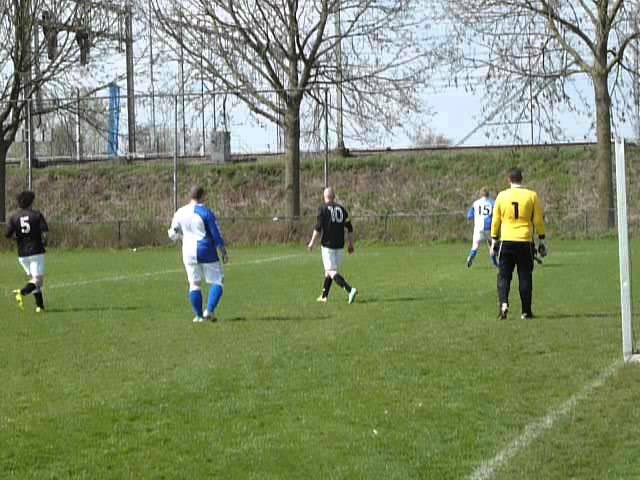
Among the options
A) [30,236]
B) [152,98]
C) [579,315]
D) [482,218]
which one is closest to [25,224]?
[30,236]

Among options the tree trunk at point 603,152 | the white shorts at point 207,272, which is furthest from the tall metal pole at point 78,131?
the white shorts at point 207,272

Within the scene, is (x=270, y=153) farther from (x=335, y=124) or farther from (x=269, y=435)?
(x=269, y=435)

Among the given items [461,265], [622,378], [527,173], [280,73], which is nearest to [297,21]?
[280,73]

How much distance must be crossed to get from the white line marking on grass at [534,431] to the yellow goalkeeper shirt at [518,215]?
419 centimetres

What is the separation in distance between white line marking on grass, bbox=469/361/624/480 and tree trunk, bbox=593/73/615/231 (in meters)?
30.2

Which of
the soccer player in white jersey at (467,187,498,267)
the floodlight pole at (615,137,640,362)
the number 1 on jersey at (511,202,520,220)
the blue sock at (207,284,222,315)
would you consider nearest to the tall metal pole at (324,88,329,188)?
the soccer player in white jersey at (467,187,498,267)

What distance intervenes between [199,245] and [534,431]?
7.65 m

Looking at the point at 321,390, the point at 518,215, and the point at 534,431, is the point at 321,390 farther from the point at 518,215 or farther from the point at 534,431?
the point at 518,215

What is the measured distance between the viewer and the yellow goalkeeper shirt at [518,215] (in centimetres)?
1412

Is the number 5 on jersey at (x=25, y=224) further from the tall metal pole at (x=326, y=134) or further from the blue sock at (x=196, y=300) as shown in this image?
the tall metal pole at (x=326, y=134)

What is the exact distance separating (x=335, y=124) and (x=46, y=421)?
34.2 m

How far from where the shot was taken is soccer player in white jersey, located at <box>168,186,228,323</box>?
584 inches

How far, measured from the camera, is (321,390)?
9.52 meters

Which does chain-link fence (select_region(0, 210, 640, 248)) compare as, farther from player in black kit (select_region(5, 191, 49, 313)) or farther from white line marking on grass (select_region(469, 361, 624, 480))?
white line marking on grass (select_region(469, 361, 624, 480))
